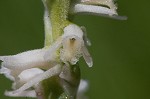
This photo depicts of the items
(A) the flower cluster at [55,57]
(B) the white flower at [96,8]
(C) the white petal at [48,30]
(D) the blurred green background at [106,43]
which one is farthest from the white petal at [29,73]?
(D) the blurred green background at [106,43]

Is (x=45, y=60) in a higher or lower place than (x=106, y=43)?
lower

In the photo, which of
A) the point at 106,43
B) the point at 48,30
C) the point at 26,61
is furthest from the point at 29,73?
the point at 106,43

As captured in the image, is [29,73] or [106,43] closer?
[29,73]

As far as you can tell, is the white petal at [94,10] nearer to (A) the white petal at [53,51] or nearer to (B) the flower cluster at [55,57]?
(B) the flower cluster at [55,57]

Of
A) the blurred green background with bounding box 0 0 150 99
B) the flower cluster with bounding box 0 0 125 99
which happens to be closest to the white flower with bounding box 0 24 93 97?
the flower cluster with bounding box 0 0 125 99

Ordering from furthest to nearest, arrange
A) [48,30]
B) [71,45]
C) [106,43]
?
[106,43]
[48,30]
[71,45]

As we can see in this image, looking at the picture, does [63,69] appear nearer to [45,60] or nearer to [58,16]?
[45,60]

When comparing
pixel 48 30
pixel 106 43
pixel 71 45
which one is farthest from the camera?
pixel 106 43
